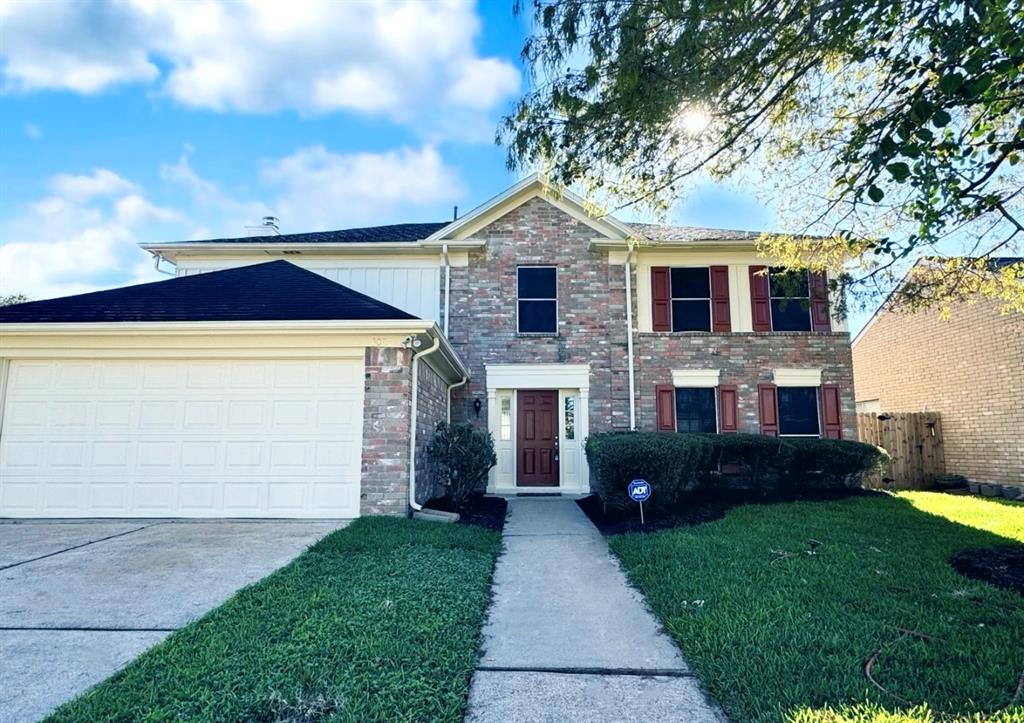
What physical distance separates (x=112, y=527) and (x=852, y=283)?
993 centimetres

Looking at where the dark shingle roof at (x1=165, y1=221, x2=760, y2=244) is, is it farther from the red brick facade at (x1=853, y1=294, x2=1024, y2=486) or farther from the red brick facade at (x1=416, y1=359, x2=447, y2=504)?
the red brick facade at (x1=853, y1=294, x2=1024, y2=486)

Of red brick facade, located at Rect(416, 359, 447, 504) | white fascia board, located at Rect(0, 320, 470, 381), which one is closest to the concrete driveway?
red brick facade, located at Rect(416, 359, 447, 504)

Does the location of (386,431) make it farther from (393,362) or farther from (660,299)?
(660,299)

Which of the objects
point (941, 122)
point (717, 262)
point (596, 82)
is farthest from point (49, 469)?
point (717, 262)

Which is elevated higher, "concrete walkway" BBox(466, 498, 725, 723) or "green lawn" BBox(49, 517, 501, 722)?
"green lawn" BBox(49, 517, 501, 722)

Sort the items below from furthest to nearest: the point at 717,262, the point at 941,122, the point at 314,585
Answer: the point at 717,262 → the point at 314,585 → the point at 941,122

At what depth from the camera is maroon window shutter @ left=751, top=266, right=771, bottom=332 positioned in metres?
11.6

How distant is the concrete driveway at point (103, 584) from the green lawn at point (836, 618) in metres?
3.26

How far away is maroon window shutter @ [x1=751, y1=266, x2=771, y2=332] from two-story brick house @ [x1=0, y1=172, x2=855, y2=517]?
42 millimetres

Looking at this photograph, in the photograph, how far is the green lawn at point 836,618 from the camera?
2648 mm

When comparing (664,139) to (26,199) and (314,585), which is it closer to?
(314,585)

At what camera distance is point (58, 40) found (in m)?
6.34

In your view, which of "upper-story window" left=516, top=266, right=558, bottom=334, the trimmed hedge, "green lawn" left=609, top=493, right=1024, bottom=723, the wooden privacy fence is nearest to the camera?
"green lawn" left=609, top=493, right=1024, bottom=723

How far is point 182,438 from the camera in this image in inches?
296
